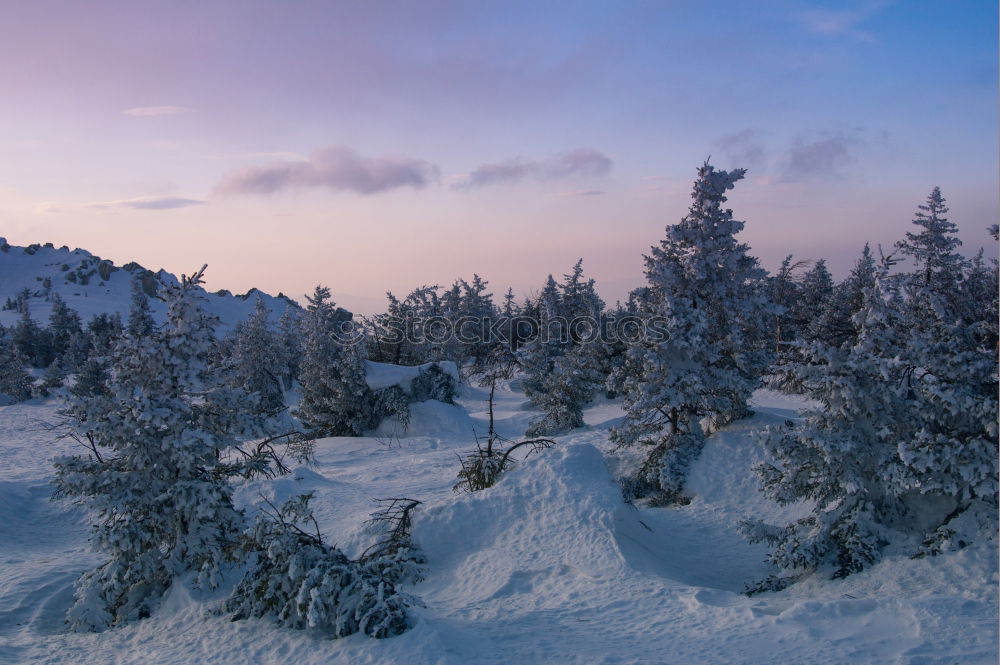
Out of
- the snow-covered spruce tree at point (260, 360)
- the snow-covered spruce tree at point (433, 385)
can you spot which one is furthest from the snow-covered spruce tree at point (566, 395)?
the snow-covered spruce tree at point (260, 360)

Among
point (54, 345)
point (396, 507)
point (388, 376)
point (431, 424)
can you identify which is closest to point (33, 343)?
point (54, 345)

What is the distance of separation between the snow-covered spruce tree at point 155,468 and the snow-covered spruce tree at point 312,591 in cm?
128

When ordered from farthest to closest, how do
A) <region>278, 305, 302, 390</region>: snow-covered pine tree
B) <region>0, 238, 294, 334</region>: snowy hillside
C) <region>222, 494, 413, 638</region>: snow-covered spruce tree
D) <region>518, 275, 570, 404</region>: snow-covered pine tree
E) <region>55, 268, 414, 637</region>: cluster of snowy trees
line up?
<region>0, 238, 294, 334</region>: snowy hillside
<region>278, 305, 302, 390</region>: snow-covered pine tree
<region>518, 275, 570, 404</region>: snow-covered pine tree
<region>55, 268, 414, 637</region>: cluster of snowy trees
<region>222, 494, 413, 638</region>: snow-covered spruce tree

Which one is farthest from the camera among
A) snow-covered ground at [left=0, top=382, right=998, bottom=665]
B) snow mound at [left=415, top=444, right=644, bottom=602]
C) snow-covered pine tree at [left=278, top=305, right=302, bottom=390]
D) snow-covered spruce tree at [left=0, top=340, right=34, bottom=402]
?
snow-covered pine tree at [left=278, top=305, right=302, bottom=390]

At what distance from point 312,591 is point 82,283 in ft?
455

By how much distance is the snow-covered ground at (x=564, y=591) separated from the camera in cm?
835

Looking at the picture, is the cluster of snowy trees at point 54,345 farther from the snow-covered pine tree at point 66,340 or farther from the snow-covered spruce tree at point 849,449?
the snow-covered spruce tree at point 849,449

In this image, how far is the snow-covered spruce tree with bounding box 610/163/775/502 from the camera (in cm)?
2028

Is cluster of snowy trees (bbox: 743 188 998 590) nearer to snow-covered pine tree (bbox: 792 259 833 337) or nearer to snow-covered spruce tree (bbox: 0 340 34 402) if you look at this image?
snow-covered pine tree (bbox: 792 259 833 337)

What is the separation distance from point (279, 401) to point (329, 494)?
85.3ft

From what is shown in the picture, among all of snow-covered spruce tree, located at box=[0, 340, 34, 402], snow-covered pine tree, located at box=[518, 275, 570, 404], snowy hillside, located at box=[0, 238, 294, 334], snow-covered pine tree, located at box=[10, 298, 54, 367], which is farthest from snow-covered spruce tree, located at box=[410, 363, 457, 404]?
snowy hillside, located at box=[0, 238, 294, 334]

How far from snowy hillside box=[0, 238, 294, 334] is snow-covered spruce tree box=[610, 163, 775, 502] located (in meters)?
96.0

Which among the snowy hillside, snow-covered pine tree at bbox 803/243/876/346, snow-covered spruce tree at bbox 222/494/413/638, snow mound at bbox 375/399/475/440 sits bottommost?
snow mound at bbox 375/399/475/440

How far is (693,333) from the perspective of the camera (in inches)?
788
